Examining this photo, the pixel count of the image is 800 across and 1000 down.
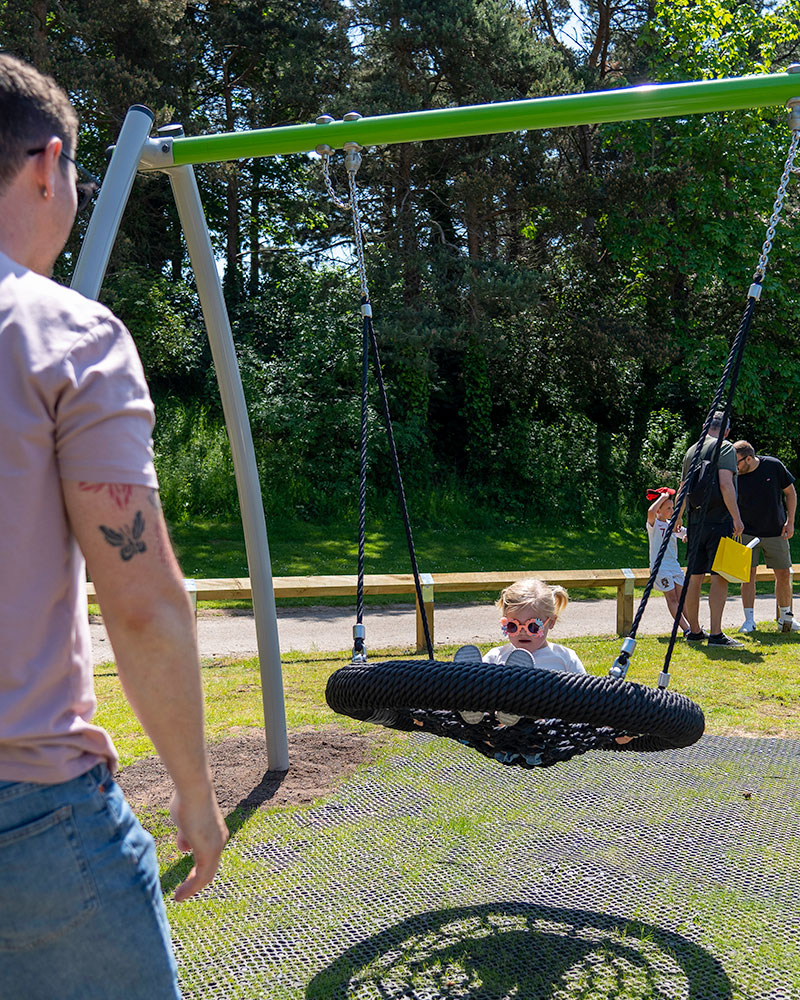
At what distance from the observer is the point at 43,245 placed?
1.23 metres

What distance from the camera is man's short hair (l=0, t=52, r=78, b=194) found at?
1.17 meters

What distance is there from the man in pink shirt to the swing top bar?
2.14 metres

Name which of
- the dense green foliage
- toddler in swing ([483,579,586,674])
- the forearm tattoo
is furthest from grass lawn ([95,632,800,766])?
the dense green foliage

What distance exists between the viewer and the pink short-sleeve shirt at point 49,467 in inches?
40.4

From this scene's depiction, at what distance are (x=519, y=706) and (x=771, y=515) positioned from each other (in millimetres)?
6284

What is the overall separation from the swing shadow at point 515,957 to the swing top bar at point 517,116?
2432mm

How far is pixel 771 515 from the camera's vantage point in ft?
26.0

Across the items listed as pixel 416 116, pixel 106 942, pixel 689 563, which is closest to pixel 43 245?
pixel 106 942

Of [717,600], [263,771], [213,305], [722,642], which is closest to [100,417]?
[213,305]

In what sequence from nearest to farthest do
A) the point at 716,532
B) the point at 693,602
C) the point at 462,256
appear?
the point at 716,532 < the point at 693,602 < the point at 462,256

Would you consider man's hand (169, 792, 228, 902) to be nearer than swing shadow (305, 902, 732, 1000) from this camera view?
Yes

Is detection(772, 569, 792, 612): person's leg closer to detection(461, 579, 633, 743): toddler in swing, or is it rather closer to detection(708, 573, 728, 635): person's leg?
detection(708, 573, 728, 635): person's leg

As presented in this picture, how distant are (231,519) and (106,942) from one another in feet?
42.2

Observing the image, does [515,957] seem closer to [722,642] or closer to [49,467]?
[49,467]
